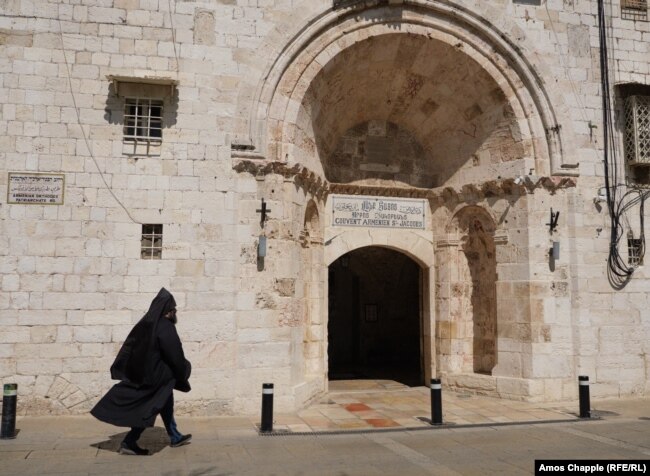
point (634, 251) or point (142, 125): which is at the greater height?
point (142, 125)

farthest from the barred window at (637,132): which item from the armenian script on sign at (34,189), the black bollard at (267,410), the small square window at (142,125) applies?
the armenian script on sign at (34,189)

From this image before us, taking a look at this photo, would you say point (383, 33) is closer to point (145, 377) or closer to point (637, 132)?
point (637, 132)

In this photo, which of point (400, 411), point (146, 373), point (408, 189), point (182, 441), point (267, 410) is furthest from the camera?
point (408, 189)

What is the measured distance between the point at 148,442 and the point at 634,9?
11324 mm

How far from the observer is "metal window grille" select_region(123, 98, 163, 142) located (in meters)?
8.70

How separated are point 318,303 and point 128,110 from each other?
469 centimetres

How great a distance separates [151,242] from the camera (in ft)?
28.3

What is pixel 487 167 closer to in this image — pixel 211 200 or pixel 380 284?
pixel 211 200

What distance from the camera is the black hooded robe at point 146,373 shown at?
6.05 meters

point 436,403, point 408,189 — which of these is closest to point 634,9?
point 408,189

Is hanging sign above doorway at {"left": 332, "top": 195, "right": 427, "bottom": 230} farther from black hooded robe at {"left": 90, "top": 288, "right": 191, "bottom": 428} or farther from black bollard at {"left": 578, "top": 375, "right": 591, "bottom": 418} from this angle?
black hooded robe at {"left": 90, "top": 288, "right": 191, "bottom": 428}

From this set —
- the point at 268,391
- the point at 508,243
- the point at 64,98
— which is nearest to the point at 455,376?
the point at 508,243

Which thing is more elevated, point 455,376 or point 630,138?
point 630,138

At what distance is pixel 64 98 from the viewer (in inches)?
337
